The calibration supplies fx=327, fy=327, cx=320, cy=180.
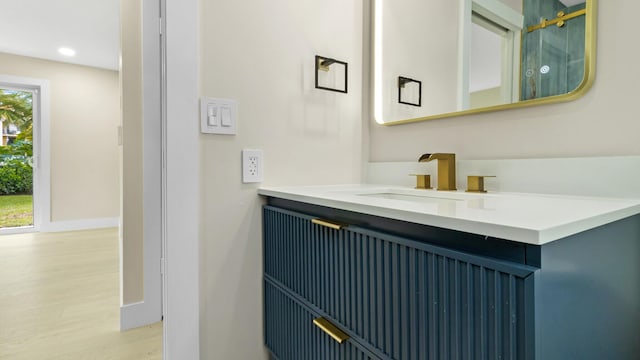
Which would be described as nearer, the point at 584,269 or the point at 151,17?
the point at 584,269

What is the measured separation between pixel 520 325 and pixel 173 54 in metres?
1.17

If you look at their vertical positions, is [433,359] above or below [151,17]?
below

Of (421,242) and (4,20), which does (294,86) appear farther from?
(4,20)

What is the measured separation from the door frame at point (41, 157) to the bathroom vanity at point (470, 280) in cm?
488

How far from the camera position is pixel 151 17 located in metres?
1.75

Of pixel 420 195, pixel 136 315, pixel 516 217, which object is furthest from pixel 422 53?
pixel 136 315

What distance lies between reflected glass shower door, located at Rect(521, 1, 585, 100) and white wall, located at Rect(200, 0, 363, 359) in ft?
2.38

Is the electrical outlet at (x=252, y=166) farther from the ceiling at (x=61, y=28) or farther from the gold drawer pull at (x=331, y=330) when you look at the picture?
the ceiling at (x=61, y=28)

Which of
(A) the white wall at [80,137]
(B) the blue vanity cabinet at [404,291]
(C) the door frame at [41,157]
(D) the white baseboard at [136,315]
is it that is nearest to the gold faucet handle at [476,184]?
(B) the blue vanity cabinet at [404,291]

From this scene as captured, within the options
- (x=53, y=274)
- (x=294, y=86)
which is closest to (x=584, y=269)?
(x=294, y=86)

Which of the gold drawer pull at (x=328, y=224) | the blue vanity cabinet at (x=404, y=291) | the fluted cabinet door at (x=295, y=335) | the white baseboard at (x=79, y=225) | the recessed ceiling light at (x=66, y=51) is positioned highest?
the recessed ceiling light at (x=66, y=51)

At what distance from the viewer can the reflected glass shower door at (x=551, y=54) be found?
945mm

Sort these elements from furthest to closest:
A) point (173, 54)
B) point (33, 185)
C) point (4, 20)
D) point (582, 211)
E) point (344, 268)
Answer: point (33, 185) < point (4, 20) < point (173, 54) < point (344, 268) < point (582, 211)

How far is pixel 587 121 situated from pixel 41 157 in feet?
18.3
